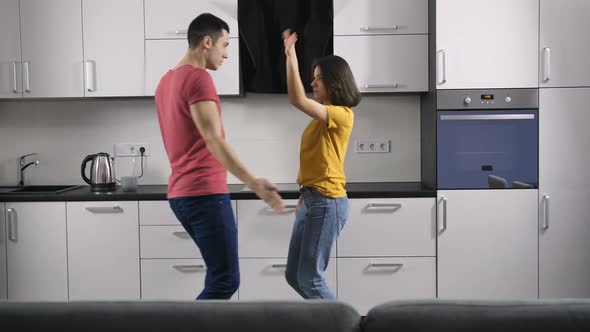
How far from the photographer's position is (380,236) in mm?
3580

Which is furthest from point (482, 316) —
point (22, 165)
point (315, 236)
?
point (22, 165)

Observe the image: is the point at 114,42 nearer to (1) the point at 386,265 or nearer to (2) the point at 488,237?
(1) the point at 386,265

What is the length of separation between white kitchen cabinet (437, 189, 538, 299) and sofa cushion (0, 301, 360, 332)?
235 cm

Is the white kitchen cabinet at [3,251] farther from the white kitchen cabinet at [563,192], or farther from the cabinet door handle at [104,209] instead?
the white kitchen cabinet at [563,192]

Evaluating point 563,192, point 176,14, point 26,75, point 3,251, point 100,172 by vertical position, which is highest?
point 176,14

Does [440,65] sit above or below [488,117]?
above

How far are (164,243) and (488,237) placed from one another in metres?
1.83

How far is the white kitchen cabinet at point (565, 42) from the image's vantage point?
11.5 feet

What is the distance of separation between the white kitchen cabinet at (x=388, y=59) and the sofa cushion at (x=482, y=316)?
252cm

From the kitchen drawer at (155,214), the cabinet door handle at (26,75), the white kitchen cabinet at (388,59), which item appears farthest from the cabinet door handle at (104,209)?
the white kitchen cabinet at (388,59)

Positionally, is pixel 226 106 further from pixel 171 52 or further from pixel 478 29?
pixel 478 29

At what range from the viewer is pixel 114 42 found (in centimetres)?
377

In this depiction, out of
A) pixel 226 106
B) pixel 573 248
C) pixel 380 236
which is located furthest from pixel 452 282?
pixel 226 106

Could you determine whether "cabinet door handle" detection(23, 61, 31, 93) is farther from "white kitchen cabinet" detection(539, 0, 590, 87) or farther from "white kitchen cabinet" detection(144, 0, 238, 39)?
"white kitchen cabinet" detection(539, 0, 590, 87)
